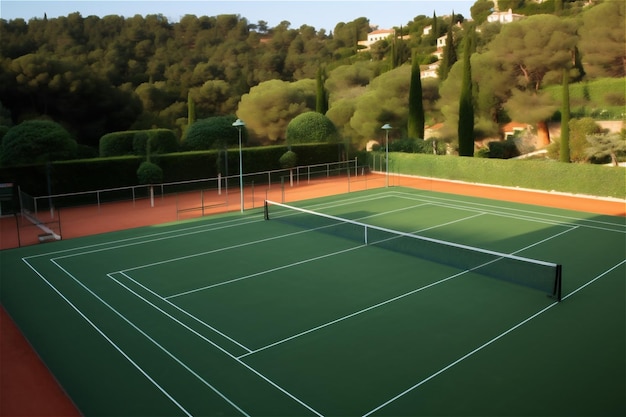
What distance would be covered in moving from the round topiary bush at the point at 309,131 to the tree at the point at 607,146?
15877 mm

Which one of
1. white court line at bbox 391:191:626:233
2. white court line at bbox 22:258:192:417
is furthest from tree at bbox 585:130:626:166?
white court line at bbox 22:258:192:417

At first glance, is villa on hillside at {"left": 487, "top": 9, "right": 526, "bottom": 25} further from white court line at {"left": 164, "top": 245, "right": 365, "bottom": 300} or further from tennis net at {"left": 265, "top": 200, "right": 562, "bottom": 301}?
white court line at {"left": 164, "top": 245, "right": 365, "bottom": 300}

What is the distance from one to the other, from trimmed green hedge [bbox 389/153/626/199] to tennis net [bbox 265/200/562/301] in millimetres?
13856

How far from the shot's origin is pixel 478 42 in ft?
216

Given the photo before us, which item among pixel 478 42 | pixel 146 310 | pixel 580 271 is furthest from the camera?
pixel 478 42

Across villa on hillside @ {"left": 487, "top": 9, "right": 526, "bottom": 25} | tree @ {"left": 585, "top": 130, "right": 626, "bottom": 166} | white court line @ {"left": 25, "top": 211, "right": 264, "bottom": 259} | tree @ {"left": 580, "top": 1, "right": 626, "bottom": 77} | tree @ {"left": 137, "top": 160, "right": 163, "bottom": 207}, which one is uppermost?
villa on hillside @ {"left": 487, "top": 9, "right": 526, "bottom": 25}

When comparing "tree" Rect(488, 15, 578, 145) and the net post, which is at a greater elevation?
"tree" Rect(488, 15, 578, 145)

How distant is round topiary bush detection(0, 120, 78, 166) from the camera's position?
25.0 meters

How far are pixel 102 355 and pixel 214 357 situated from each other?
2.07m

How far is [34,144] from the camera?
82.8ft

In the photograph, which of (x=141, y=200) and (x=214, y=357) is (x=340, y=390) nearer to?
(x=214, y=357)

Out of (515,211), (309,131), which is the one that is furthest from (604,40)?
(515,211)

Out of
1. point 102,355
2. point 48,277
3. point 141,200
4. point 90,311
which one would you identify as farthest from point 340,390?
point 141,200

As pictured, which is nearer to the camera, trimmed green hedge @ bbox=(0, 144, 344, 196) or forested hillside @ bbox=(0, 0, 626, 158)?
trimmed green hedge @ bbox=(0, 144, 344, 196)
